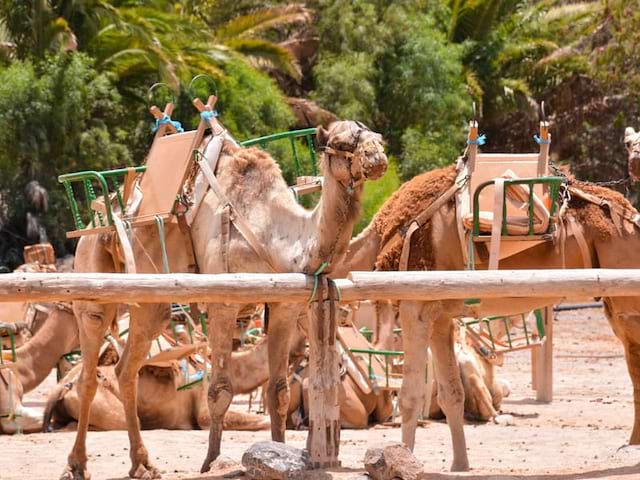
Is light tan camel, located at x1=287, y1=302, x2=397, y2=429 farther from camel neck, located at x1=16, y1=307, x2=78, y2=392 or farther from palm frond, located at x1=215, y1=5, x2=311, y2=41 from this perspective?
palm frond, located at x1=215, y1=5, x2=311, y2=41

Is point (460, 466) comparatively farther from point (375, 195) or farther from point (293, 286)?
point (375, 195)

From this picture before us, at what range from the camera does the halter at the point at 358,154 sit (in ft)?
23.8

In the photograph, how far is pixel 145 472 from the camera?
8641 mm

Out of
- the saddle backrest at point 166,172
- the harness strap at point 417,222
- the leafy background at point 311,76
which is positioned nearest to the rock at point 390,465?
the harness strap at point 417,222

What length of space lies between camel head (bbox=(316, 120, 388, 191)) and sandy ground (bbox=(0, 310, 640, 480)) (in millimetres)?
1679

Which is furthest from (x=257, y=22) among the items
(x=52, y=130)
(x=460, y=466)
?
(x=460, y=466)

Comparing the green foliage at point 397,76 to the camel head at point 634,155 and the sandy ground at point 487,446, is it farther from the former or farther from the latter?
the camel head at point 634,155

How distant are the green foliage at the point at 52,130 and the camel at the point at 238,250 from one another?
523 inches

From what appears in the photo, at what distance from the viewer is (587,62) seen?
2912 centimetres

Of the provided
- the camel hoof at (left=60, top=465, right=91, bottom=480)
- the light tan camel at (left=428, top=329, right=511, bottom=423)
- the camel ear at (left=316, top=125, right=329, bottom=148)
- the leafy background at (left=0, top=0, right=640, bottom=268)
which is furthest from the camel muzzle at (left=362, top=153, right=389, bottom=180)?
the leafy background at (left=0, top=0, right=640, bottom=268)

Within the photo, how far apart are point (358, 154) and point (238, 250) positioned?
1.52 m

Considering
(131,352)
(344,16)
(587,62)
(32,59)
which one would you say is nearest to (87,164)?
(32,59)

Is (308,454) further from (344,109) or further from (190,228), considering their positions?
(344,109)

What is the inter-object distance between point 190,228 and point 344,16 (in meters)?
21.1
